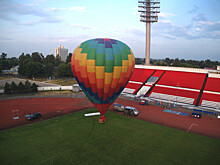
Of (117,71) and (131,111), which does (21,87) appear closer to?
(131,111)

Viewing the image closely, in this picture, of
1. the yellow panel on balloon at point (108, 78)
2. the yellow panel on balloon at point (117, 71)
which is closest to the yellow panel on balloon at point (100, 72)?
the yellow panel on balloon at point (108, 78)

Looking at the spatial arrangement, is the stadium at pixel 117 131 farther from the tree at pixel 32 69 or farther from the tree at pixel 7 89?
the tree at pixel 32 69

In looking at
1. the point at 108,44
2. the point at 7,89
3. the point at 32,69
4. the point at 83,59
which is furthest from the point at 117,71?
the point at 32,69

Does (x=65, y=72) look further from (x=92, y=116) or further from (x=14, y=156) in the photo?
(x=14, y=156)

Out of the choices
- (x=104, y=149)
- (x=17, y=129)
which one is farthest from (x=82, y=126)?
(x=17, y=129)

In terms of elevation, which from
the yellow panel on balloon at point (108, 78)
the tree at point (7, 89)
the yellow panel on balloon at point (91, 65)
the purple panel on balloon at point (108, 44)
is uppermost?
the purple panel on balloon at point (108, 44)
